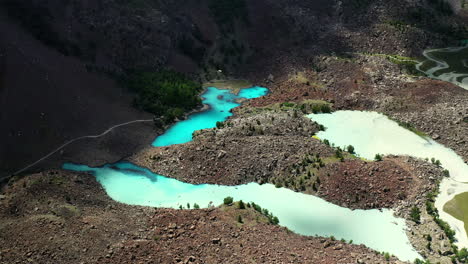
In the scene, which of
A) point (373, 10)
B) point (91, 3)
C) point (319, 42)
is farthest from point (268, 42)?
point (91, 3)

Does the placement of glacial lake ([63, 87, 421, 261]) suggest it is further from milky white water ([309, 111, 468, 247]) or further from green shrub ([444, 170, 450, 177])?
green shrub ([444, 170, 450, 177])

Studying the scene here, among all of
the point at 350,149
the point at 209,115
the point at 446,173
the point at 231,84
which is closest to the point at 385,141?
the point at 350,149

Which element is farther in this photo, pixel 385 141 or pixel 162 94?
pixel 162 94

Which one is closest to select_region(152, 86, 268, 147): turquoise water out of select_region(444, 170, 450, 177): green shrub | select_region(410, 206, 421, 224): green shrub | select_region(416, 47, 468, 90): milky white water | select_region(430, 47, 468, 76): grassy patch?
select_region(416, 47, 468, 90): milky white water

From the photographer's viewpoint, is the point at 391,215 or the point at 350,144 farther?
the point at 350,144

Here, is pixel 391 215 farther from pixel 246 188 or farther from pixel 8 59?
pixel 8 59

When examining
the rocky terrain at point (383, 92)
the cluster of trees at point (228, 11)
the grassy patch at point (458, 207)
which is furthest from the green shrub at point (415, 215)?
the cluster of trees at point (228, 11)

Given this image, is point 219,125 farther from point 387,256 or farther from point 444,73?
point 444,73
